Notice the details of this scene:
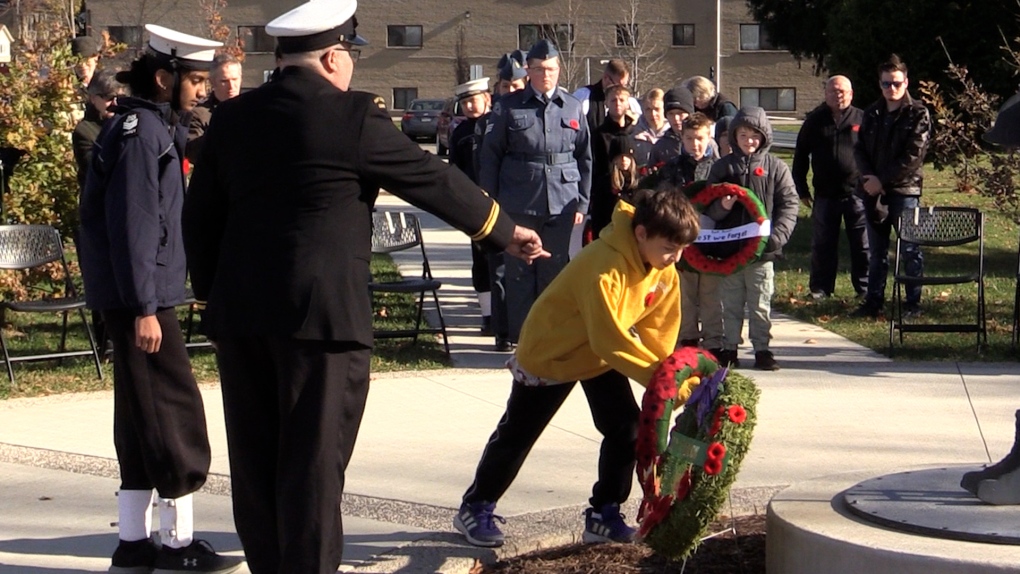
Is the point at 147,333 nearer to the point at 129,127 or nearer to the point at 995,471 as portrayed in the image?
the point at 129,127

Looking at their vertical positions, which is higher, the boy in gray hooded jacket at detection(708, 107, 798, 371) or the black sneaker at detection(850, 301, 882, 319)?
the boy in gray hooded jacket at detection(708, 107, 798, 371)

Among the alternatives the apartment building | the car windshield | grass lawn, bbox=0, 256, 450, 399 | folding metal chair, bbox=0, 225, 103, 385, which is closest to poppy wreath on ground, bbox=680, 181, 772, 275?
grass lawn, bbox=0, 256, 450, 399

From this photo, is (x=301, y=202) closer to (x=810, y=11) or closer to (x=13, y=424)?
(x=13, y=424)

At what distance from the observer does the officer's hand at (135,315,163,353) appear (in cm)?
498

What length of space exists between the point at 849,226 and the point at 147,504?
8.48m

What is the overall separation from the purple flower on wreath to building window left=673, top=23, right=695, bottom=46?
5690cm

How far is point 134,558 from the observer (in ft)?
17.3

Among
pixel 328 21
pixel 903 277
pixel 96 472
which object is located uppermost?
pixel 328 21

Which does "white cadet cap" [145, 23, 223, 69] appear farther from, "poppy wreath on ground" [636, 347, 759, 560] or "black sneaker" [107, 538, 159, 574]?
"poppy wreath on ground" [636, 347, 759, 560]

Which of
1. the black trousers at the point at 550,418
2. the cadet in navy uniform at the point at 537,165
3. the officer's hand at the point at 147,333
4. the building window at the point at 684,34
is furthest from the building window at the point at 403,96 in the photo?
the officer's hand at the point at 147,333

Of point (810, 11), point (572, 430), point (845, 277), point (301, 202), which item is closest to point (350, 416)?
point (301, 202)

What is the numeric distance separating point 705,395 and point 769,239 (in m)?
4.91

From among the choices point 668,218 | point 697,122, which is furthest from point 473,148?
point 668,218

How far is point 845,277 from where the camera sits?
1377 cm
